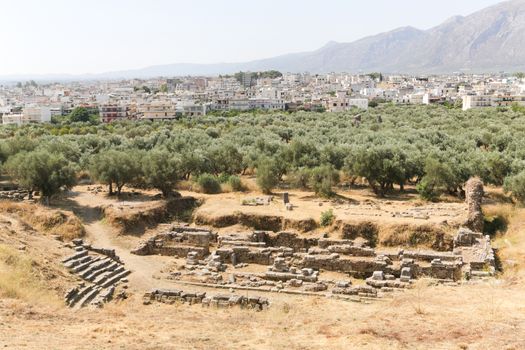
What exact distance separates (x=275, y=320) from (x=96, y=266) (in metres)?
10.1

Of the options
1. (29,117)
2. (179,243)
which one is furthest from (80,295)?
(29,117)

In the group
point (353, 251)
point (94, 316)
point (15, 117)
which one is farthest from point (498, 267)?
point (15, 117)

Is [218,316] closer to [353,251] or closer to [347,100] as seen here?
[353,251]

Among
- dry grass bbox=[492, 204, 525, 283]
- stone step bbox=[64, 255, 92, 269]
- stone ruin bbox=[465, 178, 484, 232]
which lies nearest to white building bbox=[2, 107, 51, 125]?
stone step bbox=[64, 255, 92, 269]

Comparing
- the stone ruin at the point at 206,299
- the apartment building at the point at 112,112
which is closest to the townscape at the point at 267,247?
the stone ruin at the point at 206,299

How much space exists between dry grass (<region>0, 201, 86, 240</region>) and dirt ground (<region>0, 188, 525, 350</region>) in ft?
15.3

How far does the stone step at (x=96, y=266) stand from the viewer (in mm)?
23038

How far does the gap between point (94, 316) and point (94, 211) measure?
16.4m

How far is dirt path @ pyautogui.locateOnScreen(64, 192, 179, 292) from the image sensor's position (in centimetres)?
2389

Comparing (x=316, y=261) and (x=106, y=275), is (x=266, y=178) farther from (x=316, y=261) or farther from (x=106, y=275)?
(x=106, y=275)

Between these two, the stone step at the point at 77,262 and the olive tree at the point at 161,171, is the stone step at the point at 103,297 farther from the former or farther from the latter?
the olive tree at the point at 161,171

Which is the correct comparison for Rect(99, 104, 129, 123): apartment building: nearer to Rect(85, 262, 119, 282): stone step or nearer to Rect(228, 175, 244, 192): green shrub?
Result: Rect(228, 175, 244, 192): green shrub

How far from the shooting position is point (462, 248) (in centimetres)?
2567

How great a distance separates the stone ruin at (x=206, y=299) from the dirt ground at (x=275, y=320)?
1.32 ft
